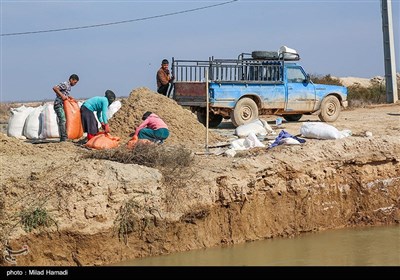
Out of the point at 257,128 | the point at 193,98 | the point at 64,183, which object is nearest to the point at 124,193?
the point at 64,183

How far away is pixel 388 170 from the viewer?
47.0 feet

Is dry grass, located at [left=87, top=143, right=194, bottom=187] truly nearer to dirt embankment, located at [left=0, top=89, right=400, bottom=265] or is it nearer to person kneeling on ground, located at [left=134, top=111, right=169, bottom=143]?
dirt embankment, located at [left=0, top=89, right=400, bottom=265]

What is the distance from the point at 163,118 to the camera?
16.8 metres

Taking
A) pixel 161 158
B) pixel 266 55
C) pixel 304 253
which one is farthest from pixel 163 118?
pixel 304 253

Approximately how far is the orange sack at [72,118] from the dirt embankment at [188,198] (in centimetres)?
84

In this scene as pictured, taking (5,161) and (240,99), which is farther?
(240,99)

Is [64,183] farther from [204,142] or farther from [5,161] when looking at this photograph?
[204,142]

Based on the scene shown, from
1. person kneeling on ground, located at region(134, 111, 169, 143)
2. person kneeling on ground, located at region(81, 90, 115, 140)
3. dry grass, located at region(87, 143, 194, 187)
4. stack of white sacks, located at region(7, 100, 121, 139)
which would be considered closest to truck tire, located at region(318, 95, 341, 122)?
stack of white sacks, located at region(7, 100, 121, 139)

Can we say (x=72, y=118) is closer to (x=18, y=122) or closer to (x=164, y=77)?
(x=18, y=122)

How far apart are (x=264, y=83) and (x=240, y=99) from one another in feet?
2.62

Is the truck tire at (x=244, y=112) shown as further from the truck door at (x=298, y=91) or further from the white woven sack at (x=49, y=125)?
the white woven sack at (x=49, y=125)

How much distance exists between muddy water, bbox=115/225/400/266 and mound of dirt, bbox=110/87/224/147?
13.3 feet

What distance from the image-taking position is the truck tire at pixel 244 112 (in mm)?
19656
